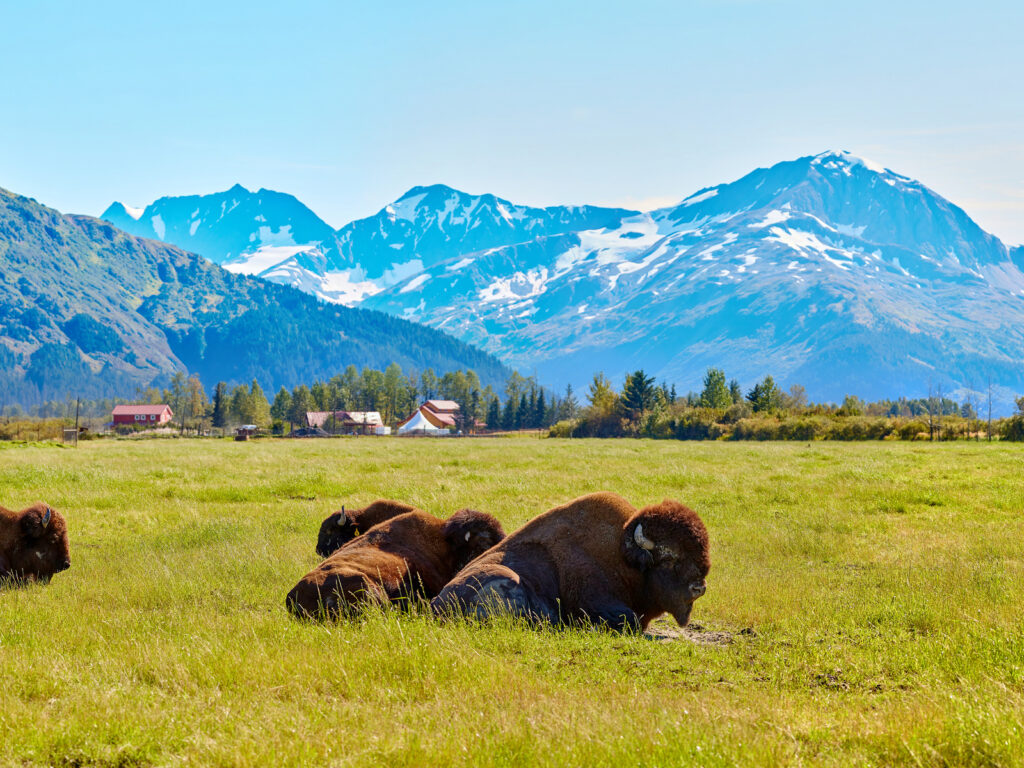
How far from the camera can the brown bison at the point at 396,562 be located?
993 centimetres

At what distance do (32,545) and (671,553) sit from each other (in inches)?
428

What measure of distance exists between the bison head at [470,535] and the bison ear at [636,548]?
2357mm

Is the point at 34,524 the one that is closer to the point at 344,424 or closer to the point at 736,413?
the point at 736,413

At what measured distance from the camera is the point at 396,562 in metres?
10.8

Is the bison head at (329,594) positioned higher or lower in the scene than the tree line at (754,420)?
lower

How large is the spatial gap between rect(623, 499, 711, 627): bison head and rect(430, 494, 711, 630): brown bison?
11 millimetres

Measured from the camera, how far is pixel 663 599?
30.3 ft

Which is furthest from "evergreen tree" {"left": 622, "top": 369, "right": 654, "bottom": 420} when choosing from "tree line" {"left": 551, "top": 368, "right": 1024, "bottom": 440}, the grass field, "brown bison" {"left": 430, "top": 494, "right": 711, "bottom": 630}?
"brown bison" {"left": 430, "top": 494, "right": 711, "bottom": 630}

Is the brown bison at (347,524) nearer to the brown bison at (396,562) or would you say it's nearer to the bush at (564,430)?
the brown bison at (396,562)

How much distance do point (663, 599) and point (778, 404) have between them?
131876 mm

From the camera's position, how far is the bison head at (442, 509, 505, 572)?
1115cm

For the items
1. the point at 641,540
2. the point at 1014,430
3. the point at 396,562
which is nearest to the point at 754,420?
the point at 1014,430

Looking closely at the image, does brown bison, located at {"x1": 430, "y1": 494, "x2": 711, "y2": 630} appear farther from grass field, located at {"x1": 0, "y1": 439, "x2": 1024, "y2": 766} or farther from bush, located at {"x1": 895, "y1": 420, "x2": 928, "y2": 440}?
bush, located at {"x1": 895, "y1": 420, "x2": 928, "y2": 440}

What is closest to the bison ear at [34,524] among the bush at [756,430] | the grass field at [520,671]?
the grass field at [520,671]
